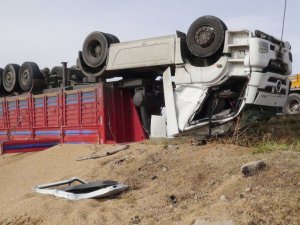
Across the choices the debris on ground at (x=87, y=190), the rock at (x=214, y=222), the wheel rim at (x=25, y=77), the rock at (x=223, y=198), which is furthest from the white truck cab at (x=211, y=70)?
the wheel rim at (x=25, y=77)

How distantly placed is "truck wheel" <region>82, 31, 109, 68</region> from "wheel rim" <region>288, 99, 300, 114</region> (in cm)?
701

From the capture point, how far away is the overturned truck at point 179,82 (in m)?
7.25

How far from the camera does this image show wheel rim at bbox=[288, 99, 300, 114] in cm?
1320

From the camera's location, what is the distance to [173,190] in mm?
5422

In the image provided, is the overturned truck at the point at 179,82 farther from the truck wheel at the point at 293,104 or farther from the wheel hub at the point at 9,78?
the truck wheel at the point at 293,104

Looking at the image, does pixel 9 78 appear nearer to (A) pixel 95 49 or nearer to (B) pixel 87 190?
(A) pixel 95 49

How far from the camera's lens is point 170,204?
16.5ft

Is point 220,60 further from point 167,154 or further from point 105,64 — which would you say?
point 105,64

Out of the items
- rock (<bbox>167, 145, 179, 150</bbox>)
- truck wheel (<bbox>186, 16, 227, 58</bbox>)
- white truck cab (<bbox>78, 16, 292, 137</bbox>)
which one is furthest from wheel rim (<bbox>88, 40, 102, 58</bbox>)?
rock (<bbox>167, 145, 179, 150</bbox>)

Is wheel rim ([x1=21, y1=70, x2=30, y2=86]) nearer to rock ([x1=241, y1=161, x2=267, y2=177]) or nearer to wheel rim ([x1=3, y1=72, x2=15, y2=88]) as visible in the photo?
wheel rim ([x1=3, y1=72, x2=15, y2=88])

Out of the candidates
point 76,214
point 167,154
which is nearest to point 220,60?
point 167,154

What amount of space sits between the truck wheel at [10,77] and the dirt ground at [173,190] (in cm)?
443

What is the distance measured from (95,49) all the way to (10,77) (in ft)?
12.3

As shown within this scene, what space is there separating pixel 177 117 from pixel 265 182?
10.5ft
